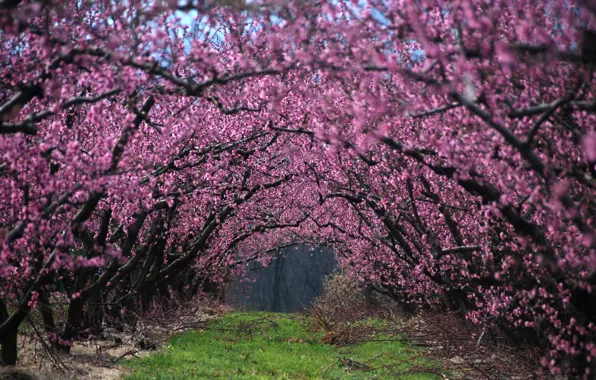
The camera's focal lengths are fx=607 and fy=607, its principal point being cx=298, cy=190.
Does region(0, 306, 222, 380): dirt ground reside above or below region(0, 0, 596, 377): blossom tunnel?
below

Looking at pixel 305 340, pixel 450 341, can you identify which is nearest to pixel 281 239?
pixel 305 340

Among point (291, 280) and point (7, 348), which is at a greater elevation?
point (7, 348)

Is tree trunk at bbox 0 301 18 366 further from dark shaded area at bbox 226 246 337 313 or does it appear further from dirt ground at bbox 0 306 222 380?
dark shaded area at bbox 226 246 337 313

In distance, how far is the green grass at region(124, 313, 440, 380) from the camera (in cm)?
1070

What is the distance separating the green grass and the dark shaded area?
24904 millimetres

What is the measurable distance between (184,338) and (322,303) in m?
11.7

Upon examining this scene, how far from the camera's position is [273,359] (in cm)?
1275

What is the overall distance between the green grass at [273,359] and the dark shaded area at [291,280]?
81.7 ft

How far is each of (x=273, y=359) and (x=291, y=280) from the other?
31.3 metres

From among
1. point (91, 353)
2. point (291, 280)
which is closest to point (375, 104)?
point (91, 353)

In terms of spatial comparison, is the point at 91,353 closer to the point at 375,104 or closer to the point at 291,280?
the point at 375,104

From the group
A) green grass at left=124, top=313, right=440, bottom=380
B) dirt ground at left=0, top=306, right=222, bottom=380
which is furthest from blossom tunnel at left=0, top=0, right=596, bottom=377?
green grass at left=124, top=313, right=440, bottom=380

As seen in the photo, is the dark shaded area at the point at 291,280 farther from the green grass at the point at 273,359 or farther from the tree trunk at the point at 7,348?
the tree trunk at the point at 7,348

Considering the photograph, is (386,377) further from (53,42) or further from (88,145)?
(53,42)
